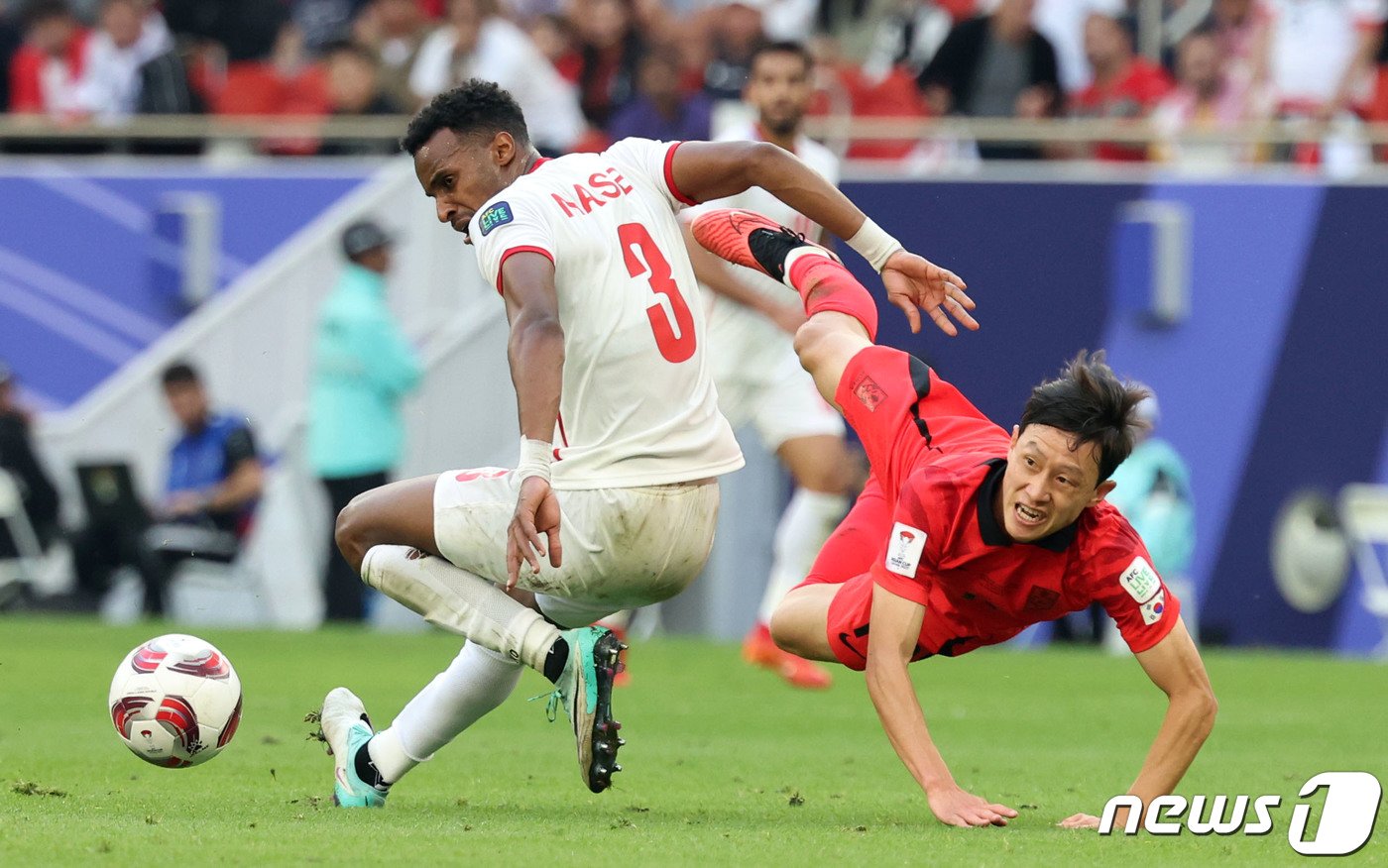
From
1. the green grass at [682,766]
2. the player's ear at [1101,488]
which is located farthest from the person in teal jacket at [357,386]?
the player's ear at [1101,488]

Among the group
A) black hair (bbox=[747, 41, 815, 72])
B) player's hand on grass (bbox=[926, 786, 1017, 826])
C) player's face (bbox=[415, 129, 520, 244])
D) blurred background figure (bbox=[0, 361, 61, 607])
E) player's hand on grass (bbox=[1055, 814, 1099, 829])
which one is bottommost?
blurred background figure (bbox=[0, 361, 61, 607])

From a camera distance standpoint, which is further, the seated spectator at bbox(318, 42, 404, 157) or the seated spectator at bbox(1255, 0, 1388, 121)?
the seated spectator at bbox(318, 42, 404, 157)

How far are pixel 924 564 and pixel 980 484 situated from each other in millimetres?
269

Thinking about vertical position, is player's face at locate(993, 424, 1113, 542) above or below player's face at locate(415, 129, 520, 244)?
below

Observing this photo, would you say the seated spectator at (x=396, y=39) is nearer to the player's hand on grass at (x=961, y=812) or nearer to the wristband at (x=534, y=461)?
the wristband at (x=534, y=461)

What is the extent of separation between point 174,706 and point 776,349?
4.58 m

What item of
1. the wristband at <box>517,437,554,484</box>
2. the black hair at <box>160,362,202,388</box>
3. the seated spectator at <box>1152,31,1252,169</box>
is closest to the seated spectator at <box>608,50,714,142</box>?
the seated spectator at <box>1152,31,1252,169</box>

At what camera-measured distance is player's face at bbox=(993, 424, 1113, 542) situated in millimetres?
5668

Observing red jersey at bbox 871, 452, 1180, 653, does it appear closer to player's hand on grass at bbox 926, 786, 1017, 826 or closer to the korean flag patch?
player's hand on grass at bbox 926, 786, 1017, 826

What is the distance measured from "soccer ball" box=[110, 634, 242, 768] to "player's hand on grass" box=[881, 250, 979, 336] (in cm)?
230

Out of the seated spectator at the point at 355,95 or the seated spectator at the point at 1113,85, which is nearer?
the seated spectator at the point at 1113,85

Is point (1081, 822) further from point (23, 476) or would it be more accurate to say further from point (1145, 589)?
point (23, 476)

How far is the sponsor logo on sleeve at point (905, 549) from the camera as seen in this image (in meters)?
5.84

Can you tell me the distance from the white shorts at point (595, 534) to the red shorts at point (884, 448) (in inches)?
21.0
